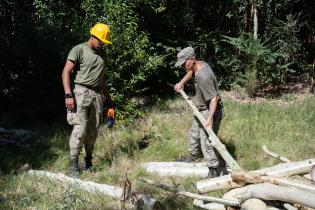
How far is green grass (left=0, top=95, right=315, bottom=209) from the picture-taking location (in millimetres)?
6340

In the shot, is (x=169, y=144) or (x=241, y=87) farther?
(x=241, y=87)

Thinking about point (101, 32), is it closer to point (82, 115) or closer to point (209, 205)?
point (82, 115)

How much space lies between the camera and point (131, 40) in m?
10.1

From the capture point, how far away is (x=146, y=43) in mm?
10719

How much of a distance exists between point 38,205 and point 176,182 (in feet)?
6.87

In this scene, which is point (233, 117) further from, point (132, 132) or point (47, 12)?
point (47, 12)

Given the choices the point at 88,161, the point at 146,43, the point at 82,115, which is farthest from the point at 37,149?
the point at 146,43

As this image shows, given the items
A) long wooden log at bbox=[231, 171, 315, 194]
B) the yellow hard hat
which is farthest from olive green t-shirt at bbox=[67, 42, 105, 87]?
long wooden log at bbox=[231, 171, 315, 194]

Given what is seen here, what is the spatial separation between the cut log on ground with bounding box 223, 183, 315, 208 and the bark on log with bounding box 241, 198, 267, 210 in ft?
0.17

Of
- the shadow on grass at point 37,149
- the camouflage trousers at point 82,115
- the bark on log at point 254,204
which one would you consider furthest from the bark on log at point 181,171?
the bark on log at point 254,204

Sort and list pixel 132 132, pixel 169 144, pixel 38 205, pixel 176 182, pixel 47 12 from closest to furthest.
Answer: pixel 38 205 < pixel 176 182 < pixel 169 144 < pixel 132 132 < pixel 47 12

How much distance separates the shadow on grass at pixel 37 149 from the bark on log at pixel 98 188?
62cm

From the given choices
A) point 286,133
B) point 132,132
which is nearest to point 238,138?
point 286,133

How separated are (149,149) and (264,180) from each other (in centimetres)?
366
